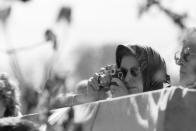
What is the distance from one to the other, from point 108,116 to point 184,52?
56 cm

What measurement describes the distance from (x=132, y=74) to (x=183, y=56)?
1.08 feet

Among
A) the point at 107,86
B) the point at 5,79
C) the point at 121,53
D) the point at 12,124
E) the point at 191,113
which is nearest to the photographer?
the point at 191,113

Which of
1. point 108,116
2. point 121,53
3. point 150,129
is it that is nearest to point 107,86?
point 121,53

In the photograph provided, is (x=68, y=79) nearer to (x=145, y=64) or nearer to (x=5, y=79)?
(x=145, y=64)

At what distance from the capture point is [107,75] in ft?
9.45

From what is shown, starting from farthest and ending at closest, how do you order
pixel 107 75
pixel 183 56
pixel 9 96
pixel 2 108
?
pixel 9 96
pixel 2 108
pixel 107 75
pixel 183 56

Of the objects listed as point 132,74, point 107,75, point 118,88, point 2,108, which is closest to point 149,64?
point 132,74

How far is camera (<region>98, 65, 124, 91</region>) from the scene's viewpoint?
2739 mm

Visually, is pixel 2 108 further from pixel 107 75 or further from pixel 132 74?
pixel 132 74

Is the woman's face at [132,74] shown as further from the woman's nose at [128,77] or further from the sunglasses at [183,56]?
the sunglasses at [183,56]

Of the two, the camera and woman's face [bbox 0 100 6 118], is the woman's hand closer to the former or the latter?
the camera

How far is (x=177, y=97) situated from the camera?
6.30ft

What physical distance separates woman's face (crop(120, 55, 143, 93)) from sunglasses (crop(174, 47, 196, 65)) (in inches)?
9.2

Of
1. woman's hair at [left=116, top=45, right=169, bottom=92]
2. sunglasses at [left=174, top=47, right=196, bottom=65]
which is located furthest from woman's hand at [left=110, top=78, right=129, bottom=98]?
sunglasses at [left=174, top=47, right=196, bottom=65]
